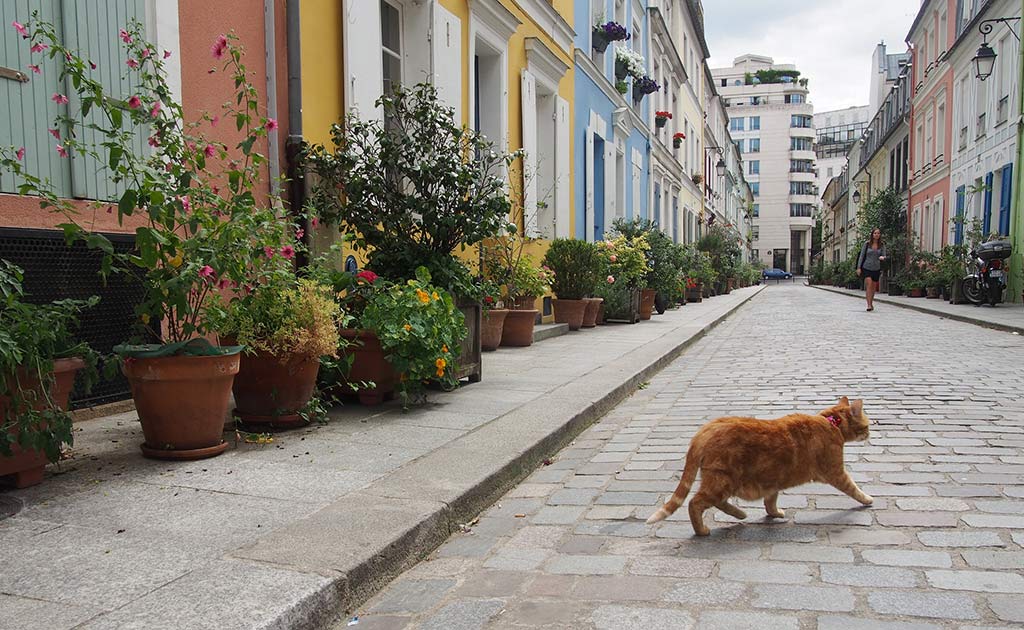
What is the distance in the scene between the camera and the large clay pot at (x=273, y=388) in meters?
4.37

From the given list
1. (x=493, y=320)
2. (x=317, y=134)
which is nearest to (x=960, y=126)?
(x=493, y=320)

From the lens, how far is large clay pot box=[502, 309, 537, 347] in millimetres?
9258

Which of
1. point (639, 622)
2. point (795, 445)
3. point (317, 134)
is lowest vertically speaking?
point (639, 622)

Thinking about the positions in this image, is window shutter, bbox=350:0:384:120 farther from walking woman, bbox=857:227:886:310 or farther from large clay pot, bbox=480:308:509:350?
walking woman, bbox=857:227:886:310

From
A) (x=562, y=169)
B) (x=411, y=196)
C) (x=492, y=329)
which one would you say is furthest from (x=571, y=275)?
(x=411, y=196)

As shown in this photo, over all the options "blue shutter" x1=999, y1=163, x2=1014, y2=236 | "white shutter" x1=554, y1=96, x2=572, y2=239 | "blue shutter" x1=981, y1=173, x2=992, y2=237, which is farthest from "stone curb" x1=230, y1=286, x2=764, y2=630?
"blue shutter" x1=981, y1=173, x2=992, y2=237

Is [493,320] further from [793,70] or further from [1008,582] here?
[793,70]

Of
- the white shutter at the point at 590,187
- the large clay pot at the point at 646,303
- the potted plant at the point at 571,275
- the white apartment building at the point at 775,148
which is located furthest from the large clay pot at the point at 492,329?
the white apartment building at the point at 775,148

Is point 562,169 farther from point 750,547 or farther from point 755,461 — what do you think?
point 750,547

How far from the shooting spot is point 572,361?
8078 millimetres

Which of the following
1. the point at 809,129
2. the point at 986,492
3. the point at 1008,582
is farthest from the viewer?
the point at 809,129

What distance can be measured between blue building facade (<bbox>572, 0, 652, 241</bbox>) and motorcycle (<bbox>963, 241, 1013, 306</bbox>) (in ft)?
26.3

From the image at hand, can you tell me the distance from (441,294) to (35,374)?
110 inches

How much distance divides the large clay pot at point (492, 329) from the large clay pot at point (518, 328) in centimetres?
30
